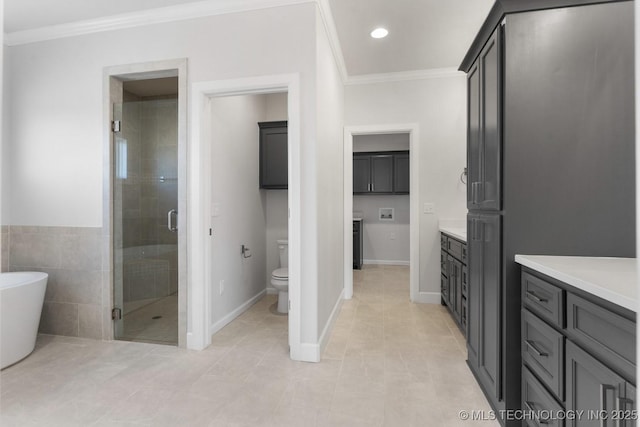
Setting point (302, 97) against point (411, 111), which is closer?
point (302, 97)

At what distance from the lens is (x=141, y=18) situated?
8.63 feet

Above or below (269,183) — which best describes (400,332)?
below

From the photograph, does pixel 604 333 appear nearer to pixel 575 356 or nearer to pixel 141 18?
pixel 575 356

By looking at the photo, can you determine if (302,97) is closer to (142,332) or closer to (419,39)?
(419,39)

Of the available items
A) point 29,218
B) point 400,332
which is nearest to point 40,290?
point 29,218

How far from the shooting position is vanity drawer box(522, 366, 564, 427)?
135 cm

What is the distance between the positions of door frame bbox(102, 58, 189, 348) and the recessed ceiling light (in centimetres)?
167

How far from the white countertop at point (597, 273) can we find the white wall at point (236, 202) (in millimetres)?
2405

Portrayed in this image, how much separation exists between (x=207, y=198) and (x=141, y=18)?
1.53 meters

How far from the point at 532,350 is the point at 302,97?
6.72 ft

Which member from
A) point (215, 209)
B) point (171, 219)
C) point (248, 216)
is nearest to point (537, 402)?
point (215, 209)

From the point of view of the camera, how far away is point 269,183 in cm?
401

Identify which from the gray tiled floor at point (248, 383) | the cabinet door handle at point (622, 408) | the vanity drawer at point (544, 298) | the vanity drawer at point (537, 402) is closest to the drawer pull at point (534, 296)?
the vanity drawer at point (544, 298)

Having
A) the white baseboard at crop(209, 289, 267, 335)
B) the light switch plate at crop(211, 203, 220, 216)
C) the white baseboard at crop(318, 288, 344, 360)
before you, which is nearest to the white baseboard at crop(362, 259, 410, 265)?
the white baseboard at crop(209, 289, 267, 335)
